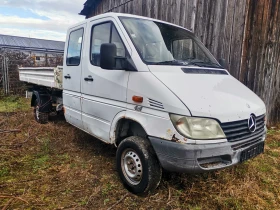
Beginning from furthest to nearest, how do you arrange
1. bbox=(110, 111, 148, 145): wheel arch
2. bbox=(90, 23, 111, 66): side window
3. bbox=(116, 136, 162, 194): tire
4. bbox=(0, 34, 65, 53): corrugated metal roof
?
bbox=(0, 34, 65, 53): corrugated metal roof
bbox=(90, 23, 111, 66): side window
bbox=(110, 111, 148, 145): wheel arch
bbox=(116, 136, 162, 194): tire

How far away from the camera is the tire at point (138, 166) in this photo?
2.79 metres

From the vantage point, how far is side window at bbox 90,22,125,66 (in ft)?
10.9

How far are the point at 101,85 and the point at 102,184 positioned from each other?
1.45 metres

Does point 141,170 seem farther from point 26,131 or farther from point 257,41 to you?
point 257,41

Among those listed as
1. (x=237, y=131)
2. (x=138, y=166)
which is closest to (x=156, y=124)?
(x=138, y=166)

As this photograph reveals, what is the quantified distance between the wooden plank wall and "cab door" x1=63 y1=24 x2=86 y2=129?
13.0 ft

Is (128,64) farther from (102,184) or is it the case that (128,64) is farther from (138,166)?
(102,184)

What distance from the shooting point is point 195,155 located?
8.07 ft

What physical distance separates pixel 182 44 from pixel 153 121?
1836 millimetres

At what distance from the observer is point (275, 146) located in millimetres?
4977

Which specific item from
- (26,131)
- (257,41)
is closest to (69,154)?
(26,131)

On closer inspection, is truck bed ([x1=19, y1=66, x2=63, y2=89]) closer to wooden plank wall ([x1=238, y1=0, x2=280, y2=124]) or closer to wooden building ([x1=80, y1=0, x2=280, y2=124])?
wooden building ([x1=80, y1=0, x2=280, y2=124])

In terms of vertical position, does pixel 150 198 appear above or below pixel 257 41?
below

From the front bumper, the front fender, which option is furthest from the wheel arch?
the front bumper
